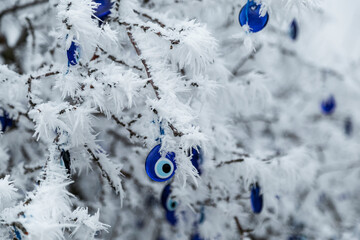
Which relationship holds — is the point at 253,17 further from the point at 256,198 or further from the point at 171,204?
the point at 171,204

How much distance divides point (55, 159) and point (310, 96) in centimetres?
463

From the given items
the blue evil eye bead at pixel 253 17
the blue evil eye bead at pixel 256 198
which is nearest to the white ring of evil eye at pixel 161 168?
the blue evil eye bead at pixel 253 17

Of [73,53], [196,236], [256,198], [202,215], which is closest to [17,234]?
[73,53]

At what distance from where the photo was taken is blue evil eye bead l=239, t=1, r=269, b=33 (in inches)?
49.4

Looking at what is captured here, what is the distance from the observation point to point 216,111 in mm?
2160

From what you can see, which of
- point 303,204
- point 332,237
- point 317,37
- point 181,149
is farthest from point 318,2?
point 303,204

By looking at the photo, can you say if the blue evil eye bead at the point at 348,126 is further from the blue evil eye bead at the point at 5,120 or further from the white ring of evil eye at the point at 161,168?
the blue evil eye bead at the point at 5,120

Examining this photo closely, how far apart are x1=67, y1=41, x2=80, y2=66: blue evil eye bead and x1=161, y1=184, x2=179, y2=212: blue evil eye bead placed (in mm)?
1070

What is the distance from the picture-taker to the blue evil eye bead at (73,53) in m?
1.10

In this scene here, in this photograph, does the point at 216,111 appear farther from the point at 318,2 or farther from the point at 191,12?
the point at 318,2

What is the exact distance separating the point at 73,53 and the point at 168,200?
3.83 ft

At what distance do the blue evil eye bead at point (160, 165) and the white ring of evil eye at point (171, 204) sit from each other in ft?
3.02

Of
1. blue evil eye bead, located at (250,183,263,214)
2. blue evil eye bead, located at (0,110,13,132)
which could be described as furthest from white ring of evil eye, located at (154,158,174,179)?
blue evil eye bead, located at (0,110,13,132)

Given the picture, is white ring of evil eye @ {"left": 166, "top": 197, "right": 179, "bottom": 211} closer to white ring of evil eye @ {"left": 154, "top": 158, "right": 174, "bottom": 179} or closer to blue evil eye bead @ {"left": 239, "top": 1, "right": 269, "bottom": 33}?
white ring of evil eye @ {"left": 154, "top": 158, "right": 174, "bottom": 179}
